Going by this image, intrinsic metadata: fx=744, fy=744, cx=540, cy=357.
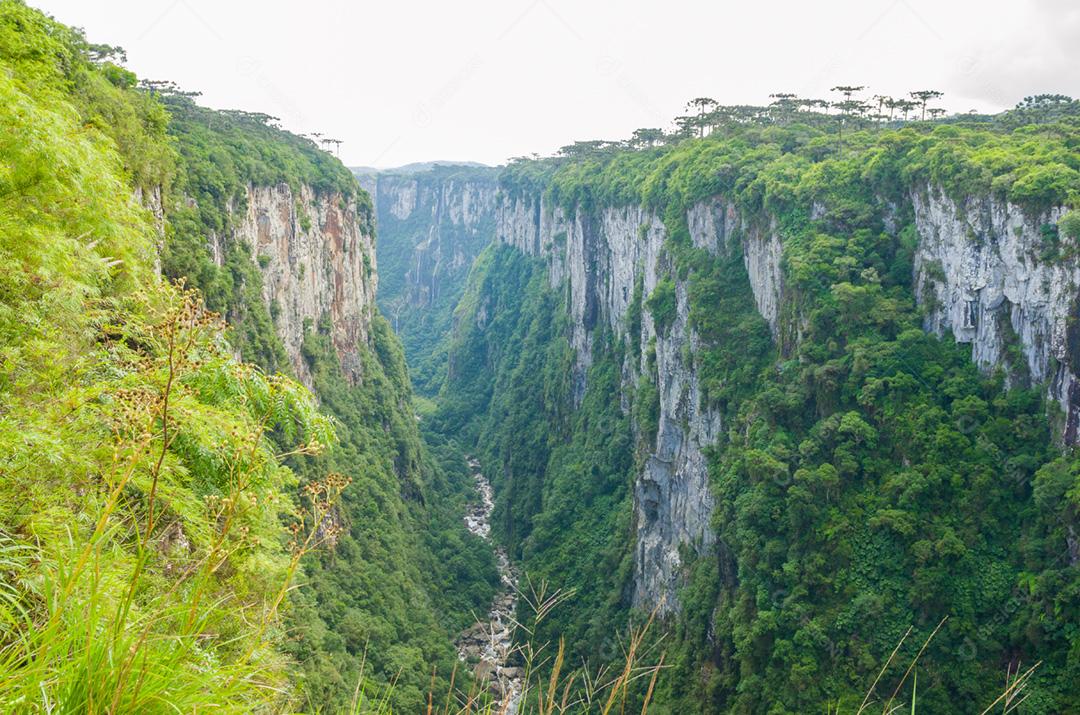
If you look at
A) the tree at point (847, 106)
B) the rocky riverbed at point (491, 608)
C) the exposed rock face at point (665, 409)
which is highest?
the tree at point (847, 106)

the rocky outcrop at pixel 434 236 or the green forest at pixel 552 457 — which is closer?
the green forest at pixel 552 457

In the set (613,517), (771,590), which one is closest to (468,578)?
(613,517)

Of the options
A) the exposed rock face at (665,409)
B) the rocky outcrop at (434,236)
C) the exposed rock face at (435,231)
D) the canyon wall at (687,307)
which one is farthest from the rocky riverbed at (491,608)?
the exposed rock face at (435,231)

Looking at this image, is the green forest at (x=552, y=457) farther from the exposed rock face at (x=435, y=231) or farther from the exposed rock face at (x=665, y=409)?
the exposed rock face at (x=435, y=231)

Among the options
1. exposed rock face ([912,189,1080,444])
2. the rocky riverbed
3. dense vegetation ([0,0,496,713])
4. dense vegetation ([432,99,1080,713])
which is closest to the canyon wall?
exposed rock face ([912,189,1080,444])

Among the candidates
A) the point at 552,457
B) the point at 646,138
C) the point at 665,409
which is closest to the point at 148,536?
the point at 665,409

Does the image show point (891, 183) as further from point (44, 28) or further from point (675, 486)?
point (44, 28)

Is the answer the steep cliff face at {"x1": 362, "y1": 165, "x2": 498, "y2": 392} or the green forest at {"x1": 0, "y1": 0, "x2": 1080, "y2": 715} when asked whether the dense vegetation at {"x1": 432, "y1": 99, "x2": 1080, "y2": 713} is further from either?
the steep cliff face at {"x1": 362, "y1": 165, "x2": 498, "y2": 392}
